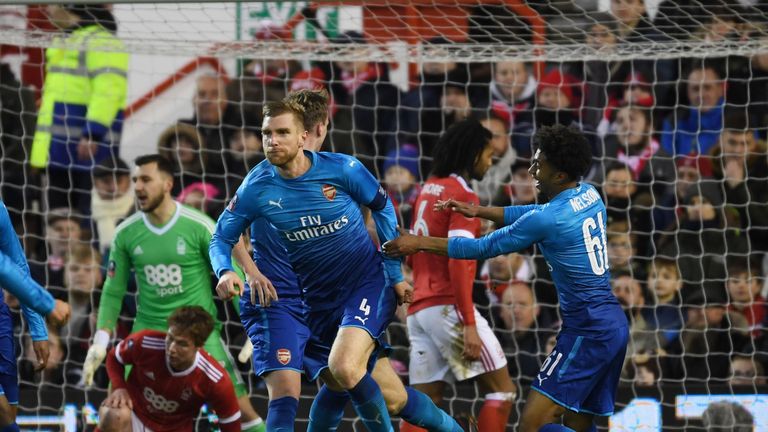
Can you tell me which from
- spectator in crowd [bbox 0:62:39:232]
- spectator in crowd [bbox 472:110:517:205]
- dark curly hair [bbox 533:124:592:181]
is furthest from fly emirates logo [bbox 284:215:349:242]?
spectator in crowd [bbox 0:62:39:232]

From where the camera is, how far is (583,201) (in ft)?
18.8

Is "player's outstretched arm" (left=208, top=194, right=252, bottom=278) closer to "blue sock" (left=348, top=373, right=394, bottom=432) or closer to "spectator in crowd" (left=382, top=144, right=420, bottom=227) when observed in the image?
"blue sock" (left=348, top=373, right=394, bottom=432)

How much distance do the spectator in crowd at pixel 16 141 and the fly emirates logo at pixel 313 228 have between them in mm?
4179

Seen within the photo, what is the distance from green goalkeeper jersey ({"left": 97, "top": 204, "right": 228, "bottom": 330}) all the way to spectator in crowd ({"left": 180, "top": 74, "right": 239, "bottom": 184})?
1938mm

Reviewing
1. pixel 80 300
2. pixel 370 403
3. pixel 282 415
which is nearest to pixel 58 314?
pixel 282 415

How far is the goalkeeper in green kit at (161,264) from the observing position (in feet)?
23.1

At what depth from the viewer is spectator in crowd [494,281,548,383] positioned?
26.9 feet

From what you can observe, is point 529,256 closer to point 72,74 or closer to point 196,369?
point 196,369

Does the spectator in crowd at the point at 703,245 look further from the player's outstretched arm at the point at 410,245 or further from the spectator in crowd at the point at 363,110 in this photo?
the player's outstretched arm at the point at 410,245

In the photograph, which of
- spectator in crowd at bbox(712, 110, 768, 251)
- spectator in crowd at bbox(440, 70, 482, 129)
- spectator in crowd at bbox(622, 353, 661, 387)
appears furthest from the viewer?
spectator in crowd at bbox(440, 70, 482, 129)

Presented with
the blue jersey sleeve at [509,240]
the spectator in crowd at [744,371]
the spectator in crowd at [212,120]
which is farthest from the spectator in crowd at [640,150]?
the blue jersey sleeve at [509,240]

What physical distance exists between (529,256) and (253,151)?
2.13 meters

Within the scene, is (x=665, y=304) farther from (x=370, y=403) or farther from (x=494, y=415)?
(x=370, y=403)

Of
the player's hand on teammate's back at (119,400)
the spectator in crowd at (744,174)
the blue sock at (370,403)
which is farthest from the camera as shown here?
the spectator in crowd at (744,174)
